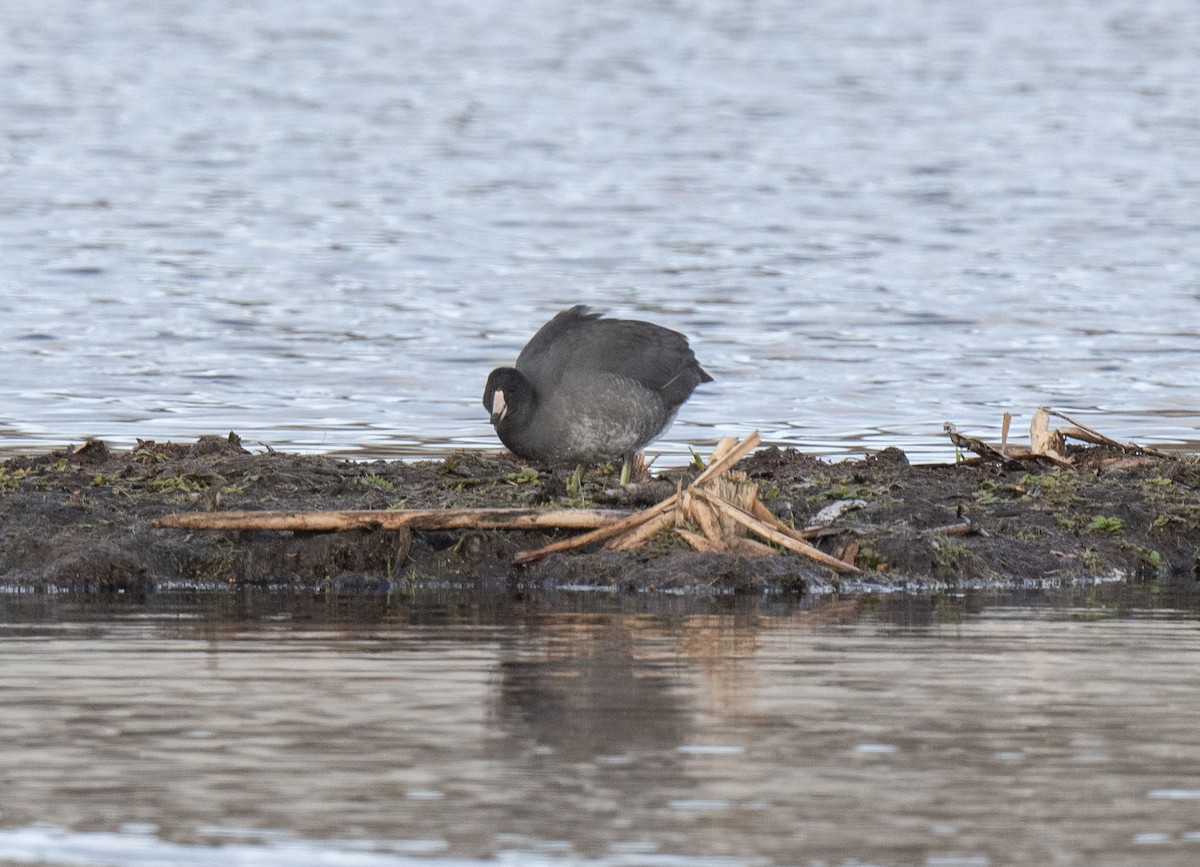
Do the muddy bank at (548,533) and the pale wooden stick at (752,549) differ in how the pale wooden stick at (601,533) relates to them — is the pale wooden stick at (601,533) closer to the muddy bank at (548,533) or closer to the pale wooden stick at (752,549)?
the muddy bank at (548,533)

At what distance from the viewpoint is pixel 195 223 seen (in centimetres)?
3372

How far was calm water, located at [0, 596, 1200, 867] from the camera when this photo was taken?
6887 mm

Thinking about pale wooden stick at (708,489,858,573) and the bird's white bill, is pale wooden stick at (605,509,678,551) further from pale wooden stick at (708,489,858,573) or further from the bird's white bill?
the bird's white bill

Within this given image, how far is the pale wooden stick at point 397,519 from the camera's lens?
12125 millimetres

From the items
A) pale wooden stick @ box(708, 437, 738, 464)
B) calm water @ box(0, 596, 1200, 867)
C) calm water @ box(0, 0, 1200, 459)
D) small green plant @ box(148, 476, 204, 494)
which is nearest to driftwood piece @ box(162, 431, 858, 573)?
pale wooden stick @ box(708, 437, 738, 464)

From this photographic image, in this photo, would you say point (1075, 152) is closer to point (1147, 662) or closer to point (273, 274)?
point (273, 274)

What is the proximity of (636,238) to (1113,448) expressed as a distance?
58.4 ft

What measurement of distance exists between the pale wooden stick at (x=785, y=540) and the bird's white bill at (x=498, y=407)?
154 centimetres

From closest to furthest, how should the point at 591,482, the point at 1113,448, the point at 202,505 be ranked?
the point at 202,505, the point at 591,482, the point at 1113,448

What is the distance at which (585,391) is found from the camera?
13.6m

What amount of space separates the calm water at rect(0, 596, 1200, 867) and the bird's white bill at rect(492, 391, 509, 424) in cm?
209

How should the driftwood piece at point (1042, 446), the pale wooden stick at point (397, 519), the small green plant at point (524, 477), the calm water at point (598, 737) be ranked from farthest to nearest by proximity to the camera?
the driftwood piece at point (1042, 446), the small green plant at point (524, 477), the pale wooden stick at point (397, 519), the calm water at point (598, 737)

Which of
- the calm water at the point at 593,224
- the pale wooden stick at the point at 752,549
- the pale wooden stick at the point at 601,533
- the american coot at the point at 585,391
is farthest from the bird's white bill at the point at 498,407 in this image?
the calm water at the point at 593,224

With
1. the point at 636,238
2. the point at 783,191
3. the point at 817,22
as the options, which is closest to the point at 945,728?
the point at 636,238
